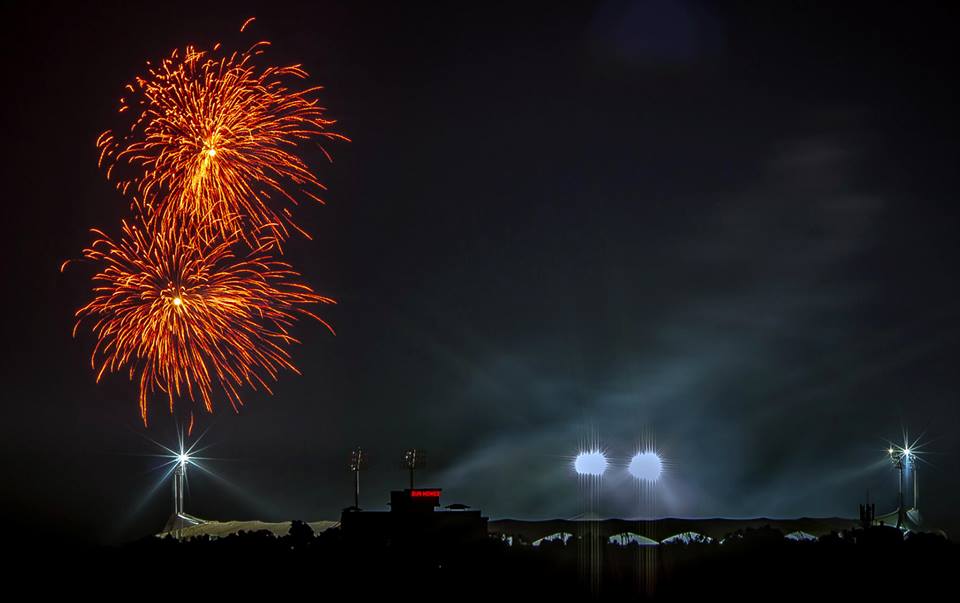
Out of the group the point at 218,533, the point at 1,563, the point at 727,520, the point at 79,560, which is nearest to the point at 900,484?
the point at 727,520

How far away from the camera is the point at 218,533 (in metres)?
90.8

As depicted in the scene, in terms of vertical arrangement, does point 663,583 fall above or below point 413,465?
below

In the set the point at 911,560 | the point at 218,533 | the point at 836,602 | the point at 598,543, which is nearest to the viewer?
the point at 836,602

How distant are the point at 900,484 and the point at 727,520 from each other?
19.0m

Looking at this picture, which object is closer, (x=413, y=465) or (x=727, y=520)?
(x=413, y=465)

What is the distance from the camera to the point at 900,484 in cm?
9744

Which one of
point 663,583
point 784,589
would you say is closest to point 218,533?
point 663,583

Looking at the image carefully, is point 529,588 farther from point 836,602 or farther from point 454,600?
point 836,602

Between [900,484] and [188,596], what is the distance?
62099mm

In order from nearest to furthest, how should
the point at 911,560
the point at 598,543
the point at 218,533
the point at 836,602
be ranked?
the point at 836,602, the point at 911,560, the point at 598,543, the point at 218,533

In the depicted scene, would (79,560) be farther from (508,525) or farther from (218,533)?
(508,525)

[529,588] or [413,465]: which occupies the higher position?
[413,465]

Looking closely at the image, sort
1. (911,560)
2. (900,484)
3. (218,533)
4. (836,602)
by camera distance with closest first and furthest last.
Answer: (836,602)
(911,560)
(218,533)
(900,484)

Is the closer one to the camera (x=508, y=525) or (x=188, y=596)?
(x=188, y=596)
